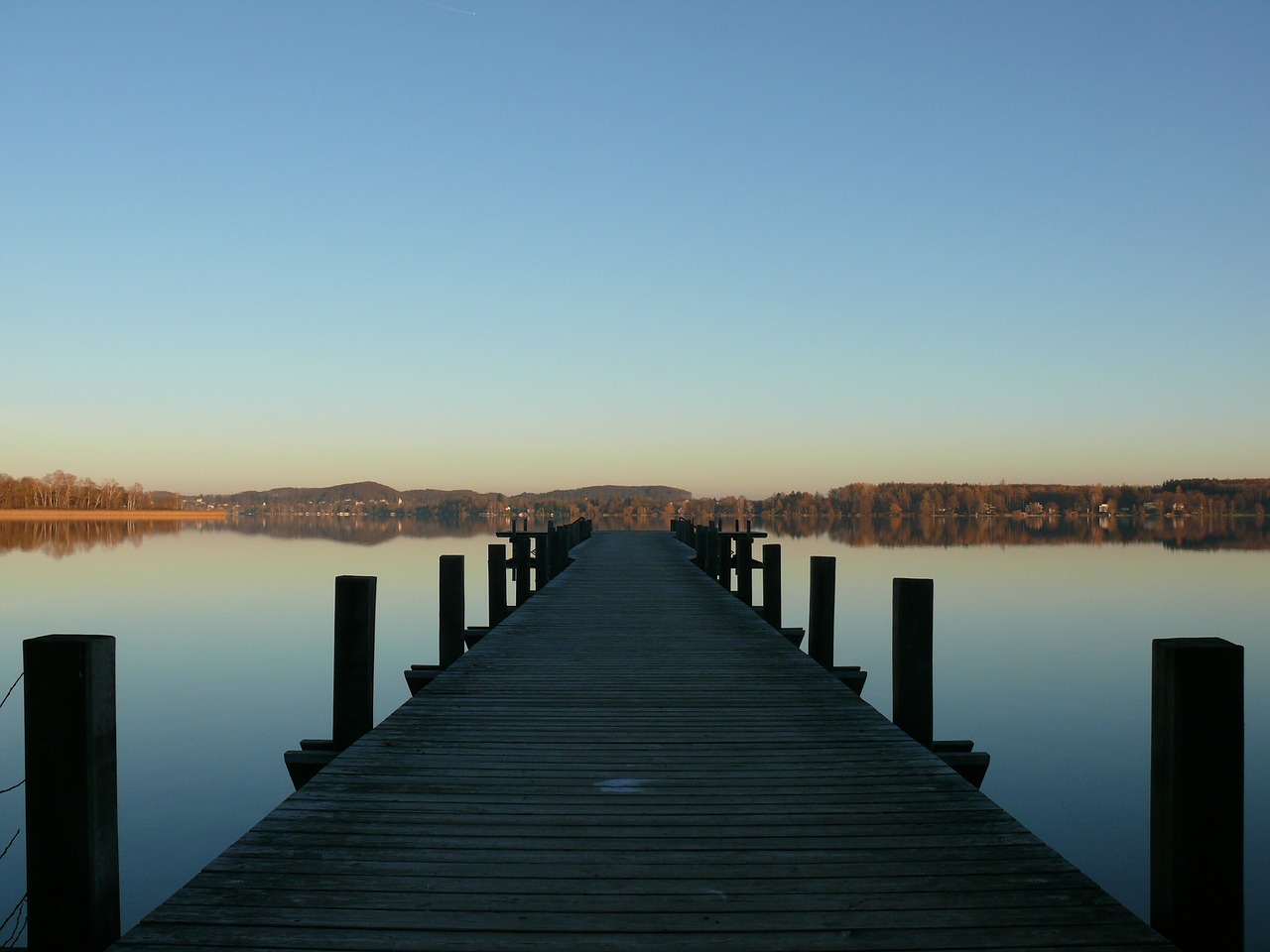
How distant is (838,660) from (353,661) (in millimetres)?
15579

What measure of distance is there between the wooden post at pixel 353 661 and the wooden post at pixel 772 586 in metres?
8.13

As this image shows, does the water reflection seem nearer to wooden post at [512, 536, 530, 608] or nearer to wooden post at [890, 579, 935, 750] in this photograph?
wooden post at [512, 536, 530, 608]

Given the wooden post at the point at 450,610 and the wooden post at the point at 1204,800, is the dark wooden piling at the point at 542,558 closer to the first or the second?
the wooden post at the point at 450,610

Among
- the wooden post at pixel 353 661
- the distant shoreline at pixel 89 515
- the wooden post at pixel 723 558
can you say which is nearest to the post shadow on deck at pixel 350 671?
the wooden post at pixel 353 661

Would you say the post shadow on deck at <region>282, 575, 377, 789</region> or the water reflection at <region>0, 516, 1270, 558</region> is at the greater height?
the post shadow on deck at <region>282, 575, 377, 789</region>

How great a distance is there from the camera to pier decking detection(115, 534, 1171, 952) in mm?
2916

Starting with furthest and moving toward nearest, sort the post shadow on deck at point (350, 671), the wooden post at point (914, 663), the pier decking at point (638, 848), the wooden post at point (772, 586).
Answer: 1. the wooden post at point (772, 586)
2. the wooden post at point (914, 663)
3. the post shadow on deck at point (350, 671)
4. the pier decking at point (638, 848)

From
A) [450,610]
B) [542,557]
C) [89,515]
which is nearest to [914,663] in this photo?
[450,610]

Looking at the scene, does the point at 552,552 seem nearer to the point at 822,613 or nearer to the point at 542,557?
the point at 542,557

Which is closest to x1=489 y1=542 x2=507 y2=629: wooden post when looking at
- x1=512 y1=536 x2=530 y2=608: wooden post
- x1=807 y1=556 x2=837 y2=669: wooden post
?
x1=512 y1=536 x2=530 y2=608: wooden post

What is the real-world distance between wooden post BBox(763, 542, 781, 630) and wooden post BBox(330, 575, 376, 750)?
813 centimetres

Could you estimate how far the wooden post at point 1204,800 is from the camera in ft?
10.2

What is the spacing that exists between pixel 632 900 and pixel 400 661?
17744mm

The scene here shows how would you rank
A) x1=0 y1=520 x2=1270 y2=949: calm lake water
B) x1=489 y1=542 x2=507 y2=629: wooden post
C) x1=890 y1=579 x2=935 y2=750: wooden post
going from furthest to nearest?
x1=489 y1=542 x2=507 y2=629: wooden post
x1=0 y1=520 x2=1270 y2=949: calm lake water
x1=890 y1=579 x2=935 y2=750: wooden post
